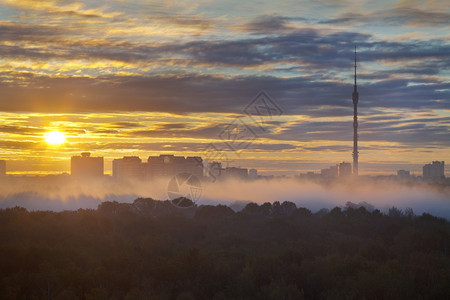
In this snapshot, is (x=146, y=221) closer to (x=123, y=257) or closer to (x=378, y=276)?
(x=123, y=257)

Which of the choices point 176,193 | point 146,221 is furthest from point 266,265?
point 176,193

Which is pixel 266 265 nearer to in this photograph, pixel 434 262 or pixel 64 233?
pixel 434 262

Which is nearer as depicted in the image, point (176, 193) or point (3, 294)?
point (3, 294)

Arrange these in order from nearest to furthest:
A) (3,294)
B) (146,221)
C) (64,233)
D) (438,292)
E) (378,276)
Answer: (3,294), (438,292), (378,276), (64,233), (146,221)

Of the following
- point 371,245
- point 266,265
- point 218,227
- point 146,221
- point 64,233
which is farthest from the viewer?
point 218,227

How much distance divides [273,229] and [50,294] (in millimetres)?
73099

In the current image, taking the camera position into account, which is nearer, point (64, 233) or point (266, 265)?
point (266, 265)

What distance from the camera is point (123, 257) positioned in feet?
186

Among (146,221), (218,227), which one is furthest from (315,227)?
(146,221)

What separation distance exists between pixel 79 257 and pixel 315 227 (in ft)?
210

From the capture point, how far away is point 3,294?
139 ft

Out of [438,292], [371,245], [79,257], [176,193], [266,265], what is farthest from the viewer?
[176,193]

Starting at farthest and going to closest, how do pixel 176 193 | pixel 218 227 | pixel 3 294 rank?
pixel 176 193 < pixel 218 227 < pixel 3 294

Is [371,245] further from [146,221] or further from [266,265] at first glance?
[146,221]
